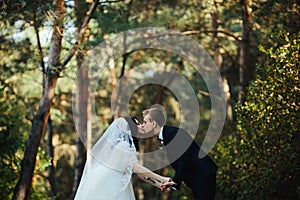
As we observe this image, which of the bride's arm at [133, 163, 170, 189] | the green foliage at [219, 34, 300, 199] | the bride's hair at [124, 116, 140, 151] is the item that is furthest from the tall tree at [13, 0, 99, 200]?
the green foliage at [219, 34, 300, 199]

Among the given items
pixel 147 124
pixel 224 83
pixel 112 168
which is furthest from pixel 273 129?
pixel 224 83

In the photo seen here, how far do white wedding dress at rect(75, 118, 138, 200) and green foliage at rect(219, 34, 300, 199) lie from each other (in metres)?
2.62

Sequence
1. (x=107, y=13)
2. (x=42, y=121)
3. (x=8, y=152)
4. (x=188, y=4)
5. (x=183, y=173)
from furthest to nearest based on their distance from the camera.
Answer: (x=188, y=4)
(x=107, y=13)
(x=8, y=152)
(x=42, y=121)
(x=183, y=173)

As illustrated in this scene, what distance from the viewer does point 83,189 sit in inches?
316

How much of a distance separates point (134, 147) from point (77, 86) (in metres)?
10.7

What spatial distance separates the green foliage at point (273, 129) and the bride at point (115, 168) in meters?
2.27

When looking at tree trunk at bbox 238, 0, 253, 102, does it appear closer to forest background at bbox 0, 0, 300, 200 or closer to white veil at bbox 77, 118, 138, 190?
forest background at bbox 0, 0, 300, 200

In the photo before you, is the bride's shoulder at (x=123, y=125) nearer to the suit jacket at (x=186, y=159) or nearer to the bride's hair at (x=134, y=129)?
the bride's hair at (x=134, y=129)

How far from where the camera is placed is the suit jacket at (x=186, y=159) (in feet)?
26.1

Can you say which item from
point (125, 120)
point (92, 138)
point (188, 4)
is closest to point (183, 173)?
point (125, 120)

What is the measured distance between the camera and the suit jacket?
7.94 meters

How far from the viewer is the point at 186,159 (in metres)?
7.97

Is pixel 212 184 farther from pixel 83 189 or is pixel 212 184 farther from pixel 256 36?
pixel 256 36

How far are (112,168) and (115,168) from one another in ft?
0.14
